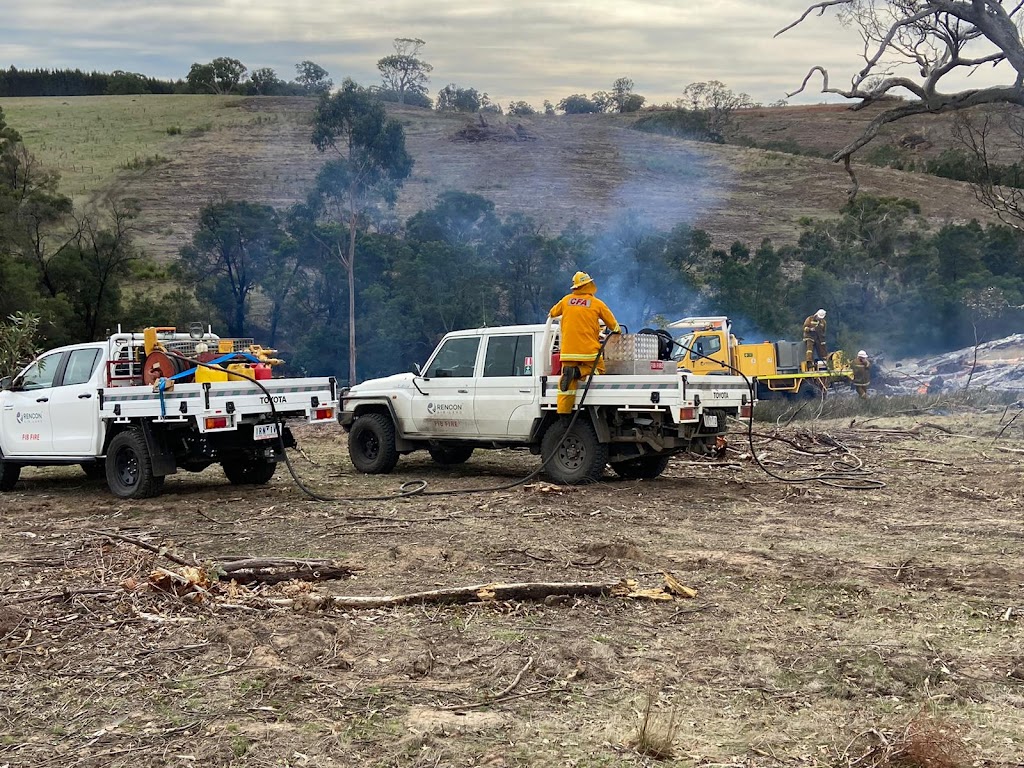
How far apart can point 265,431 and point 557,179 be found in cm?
4631

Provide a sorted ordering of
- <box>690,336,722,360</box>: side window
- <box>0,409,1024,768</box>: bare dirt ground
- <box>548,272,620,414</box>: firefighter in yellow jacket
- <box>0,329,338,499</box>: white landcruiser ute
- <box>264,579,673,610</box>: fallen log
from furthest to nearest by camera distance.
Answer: <box>690,336,722,360</box>: side window, <box>548,272,620,414</box>: firefighter in yellow jacket, <box>0,329,338,499</box>: white landcruiser ute, <box>264,579,673,610</box>: fallen log, <box>0,409,1024,768</box>: bare dirt ground

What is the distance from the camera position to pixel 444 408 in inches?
531

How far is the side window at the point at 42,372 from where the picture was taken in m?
12.9

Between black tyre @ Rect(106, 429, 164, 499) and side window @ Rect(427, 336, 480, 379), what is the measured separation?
3713 millimetres

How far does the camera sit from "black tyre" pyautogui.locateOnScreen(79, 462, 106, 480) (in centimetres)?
1294

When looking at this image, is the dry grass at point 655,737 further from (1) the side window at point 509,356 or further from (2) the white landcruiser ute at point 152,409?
(1) the side window at point 509,356

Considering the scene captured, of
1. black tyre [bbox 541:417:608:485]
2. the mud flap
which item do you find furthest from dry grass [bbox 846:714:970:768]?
the mud flap

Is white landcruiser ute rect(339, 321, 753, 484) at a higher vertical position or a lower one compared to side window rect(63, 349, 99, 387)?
lower

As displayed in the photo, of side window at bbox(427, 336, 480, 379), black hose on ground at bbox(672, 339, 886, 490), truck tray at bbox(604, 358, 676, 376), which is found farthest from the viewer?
side window at bbox(427, 336, 480, 379)

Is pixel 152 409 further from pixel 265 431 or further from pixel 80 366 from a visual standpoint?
pixel 80 366

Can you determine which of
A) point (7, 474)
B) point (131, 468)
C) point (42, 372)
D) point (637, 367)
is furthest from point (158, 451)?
point (637, 367)

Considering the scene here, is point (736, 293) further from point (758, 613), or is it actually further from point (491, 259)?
point (758, 613)

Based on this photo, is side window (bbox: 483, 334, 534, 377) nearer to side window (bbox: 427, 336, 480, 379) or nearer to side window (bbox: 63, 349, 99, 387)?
side window (bbox: 427, 336, 480, 379)

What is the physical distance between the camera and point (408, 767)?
4152 mm
